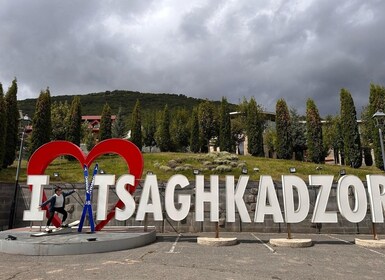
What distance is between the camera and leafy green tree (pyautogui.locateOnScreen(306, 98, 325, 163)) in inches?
1516

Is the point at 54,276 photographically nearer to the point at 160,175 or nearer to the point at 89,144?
the point at 160,175

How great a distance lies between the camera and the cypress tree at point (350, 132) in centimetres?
3500

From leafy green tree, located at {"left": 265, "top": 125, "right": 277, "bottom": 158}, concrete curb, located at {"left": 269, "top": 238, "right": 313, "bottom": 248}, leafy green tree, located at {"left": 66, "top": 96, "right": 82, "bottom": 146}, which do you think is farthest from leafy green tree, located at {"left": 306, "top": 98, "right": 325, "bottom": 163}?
concrete curb, located at {"left": 269, "top": 238, "right": 313, "bottom": 248}

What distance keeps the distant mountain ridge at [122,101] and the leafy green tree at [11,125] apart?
86242mm

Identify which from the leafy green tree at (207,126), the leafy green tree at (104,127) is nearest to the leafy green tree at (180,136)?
the leafy green tree at (207,126)

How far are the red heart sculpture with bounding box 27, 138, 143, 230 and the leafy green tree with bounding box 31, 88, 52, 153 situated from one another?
2068cm

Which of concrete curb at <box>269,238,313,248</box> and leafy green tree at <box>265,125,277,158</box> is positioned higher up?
leafy green tree at <box>265,125,277,158</box>

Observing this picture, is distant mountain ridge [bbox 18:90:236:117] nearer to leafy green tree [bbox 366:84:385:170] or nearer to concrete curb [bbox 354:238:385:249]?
leafy green tree [bbox 366:84:385:170]

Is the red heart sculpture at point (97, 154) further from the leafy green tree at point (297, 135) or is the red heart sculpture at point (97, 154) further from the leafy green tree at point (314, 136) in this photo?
the leafy green tree at point (297, 135)

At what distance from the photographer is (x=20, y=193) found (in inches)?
683

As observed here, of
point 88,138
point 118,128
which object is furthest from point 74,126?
point 118,128

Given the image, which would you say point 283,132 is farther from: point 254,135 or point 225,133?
point 225,133

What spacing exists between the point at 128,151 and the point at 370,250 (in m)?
9.53

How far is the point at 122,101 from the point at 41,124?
105 metres
